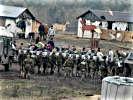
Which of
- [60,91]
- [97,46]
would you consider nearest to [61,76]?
[60,91]

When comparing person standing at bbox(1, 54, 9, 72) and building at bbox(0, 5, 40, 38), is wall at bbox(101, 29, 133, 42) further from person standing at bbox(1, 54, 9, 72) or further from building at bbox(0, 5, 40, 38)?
person standing at bbox(1, 54, 9, 72)

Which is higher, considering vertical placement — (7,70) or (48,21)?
(48,21)

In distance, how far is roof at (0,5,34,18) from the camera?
399 centimetres

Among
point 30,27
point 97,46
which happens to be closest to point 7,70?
point 30,27

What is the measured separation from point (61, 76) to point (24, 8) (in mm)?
744

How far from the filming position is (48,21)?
4.11 meters

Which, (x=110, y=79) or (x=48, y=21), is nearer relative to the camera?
(x=110, y=79)

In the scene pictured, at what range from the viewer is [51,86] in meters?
4.13

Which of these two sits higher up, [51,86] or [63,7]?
[63,7]

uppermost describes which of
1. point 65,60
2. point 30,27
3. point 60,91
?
point 30,27

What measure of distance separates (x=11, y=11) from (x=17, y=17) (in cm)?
10

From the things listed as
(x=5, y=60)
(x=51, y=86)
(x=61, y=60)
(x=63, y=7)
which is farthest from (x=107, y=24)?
(x=5, y=60)

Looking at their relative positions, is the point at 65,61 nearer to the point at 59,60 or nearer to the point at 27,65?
the point at 59,60

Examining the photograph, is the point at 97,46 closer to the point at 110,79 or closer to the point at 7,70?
the point at 110,79
